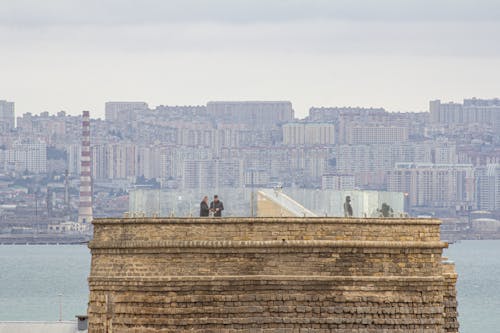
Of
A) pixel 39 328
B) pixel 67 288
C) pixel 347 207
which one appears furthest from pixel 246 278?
pixel 67 288

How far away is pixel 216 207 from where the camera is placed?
14.3 metres

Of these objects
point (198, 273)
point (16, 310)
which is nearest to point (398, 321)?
point (198, 273)

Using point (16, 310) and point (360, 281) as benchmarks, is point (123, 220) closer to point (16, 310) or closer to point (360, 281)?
point (360, 281)

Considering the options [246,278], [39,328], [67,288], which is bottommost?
[67,288]

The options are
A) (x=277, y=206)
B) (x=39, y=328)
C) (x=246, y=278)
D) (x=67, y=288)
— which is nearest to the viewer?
(x=246, y=278)

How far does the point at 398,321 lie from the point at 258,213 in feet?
4.53

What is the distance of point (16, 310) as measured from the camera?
9369 cm

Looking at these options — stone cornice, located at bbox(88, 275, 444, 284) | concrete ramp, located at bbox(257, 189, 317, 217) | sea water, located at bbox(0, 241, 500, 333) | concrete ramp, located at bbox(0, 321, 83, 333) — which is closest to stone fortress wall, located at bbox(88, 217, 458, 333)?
stone cornice, located at bbox(88, 275, 444, 284)

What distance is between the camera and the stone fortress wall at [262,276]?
1308 cm

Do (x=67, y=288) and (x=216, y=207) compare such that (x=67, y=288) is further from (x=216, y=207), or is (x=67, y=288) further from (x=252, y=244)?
(x=252, y=244)

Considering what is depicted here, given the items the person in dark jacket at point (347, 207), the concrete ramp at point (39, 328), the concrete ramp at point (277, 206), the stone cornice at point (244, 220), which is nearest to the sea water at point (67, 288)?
the concrete ramp at point (39, 328)

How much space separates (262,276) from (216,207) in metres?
1.24

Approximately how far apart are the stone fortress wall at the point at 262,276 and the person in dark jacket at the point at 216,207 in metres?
0.81

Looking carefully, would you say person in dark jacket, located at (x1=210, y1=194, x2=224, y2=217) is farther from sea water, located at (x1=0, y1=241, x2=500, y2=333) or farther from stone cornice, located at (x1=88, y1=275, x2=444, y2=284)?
sea water, located at (x1=0, y1=241, x2=500, y2=333)
